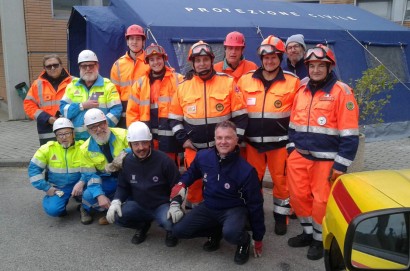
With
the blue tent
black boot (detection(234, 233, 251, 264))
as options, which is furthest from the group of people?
the blue tent

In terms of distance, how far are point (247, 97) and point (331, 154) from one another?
1.04 m

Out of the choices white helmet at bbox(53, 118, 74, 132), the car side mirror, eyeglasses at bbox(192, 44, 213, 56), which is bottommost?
the car side mirror

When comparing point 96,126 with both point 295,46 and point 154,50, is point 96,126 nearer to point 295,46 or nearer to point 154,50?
point 154,50

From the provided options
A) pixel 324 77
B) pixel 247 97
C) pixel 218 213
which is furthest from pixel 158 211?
pixel 324 77

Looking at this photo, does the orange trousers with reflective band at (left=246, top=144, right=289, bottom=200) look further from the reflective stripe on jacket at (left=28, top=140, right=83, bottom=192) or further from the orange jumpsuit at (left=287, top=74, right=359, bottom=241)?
the reflective stripe on jacket at (left=28, top=140, right=83, bottom=192)

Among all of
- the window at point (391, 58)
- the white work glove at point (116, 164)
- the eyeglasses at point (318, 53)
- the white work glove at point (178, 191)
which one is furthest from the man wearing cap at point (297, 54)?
the window at point (391, 58)

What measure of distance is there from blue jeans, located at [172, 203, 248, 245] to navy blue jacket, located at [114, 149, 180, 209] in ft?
1.27

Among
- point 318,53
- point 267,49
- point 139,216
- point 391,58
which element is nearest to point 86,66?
point 139,216

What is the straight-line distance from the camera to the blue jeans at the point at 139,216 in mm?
3918

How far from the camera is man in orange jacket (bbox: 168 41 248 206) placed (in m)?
4.01

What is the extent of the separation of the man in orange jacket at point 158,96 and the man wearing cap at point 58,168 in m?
0.79

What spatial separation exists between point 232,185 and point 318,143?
808 millimetres

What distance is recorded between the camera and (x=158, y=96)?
15.0 feet

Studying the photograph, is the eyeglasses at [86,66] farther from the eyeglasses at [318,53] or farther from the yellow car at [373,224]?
the yellow car at [373,224]
